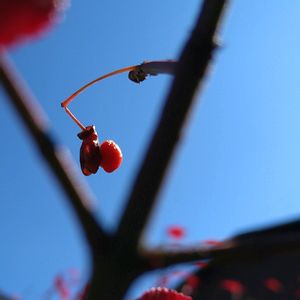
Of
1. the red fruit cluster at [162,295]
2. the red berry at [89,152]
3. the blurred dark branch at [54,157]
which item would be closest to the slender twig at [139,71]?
the red berry at [89,152]

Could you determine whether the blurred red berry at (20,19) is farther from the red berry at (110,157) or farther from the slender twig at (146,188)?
the red berry at (110,157)

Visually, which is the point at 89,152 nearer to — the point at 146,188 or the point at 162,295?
the point at 162,295

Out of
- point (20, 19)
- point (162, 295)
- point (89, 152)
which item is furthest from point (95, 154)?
point (20, 19)

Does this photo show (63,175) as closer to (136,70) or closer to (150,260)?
(150,260)

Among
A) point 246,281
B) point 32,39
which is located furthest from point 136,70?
point 246,281

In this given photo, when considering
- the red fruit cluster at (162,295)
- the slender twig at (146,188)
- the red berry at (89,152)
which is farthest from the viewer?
the red berry at (89,152)

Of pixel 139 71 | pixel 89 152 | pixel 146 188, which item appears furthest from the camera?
pixel 89 152
